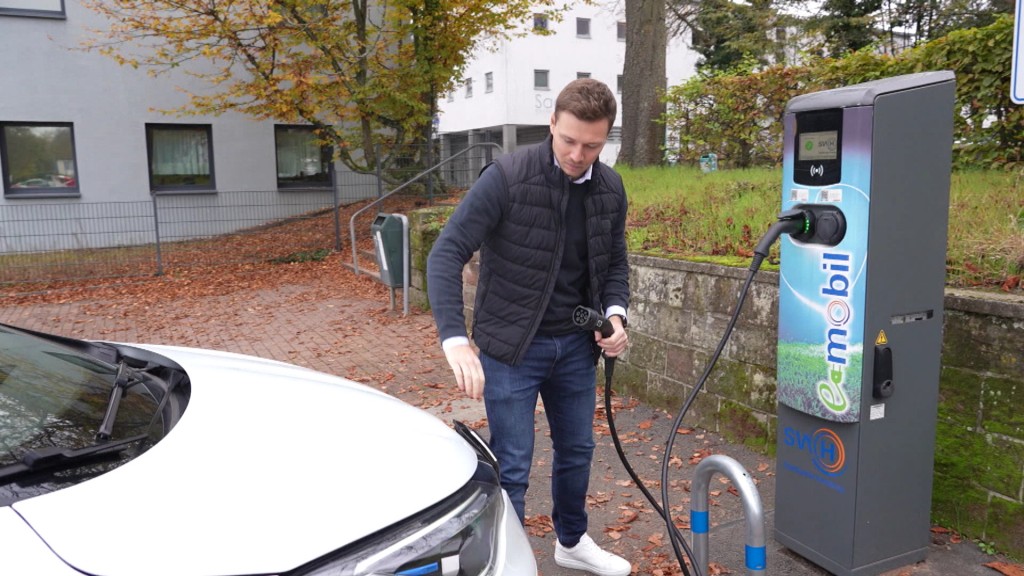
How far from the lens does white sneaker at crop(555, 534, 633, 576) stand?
10.9 ft

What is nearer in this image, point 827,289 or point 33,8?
point 827,289

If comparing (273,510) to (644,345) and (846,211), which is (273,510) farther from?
(644,345)

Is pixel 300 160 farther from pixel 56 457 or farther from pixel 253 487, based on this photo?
pixel 253 487

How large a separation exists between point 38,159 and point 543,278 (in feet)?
58.6

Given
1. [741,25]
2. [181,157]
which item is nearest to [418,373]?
[181,157]

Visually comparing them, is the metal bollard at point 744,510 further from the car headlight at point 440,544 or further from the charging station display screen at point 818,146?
the charging station display screen at point 818,146

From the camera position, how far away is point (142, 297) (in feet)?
39.3

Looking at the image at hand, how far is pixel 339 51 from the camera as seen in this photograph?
48.4ft

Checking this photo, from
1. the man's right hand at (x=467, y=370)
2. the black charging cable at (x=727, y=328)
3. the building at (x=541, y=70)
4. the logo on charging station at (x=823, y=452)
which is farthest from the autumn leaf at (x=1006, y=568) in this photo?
the building at (x=541, y=70)

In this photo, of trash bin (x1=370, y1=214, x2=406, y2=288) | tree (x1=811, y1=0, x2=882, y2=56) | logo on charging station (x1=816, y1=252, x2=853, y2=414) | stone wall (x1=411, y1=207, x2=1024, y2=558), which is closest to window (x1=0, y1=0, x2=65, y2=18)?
trash bin (x1=370, y1=214, x2=406, y2=288)

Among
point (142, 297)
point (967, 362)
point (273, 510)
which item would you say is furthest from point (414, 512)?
point (142, 297)

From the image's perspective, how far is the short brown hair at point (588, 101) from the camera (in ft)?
8.63

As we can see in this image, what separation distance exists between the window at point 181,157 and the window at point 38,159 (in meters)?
1.69

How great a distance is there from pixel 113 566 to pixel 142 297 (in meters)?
11.7
